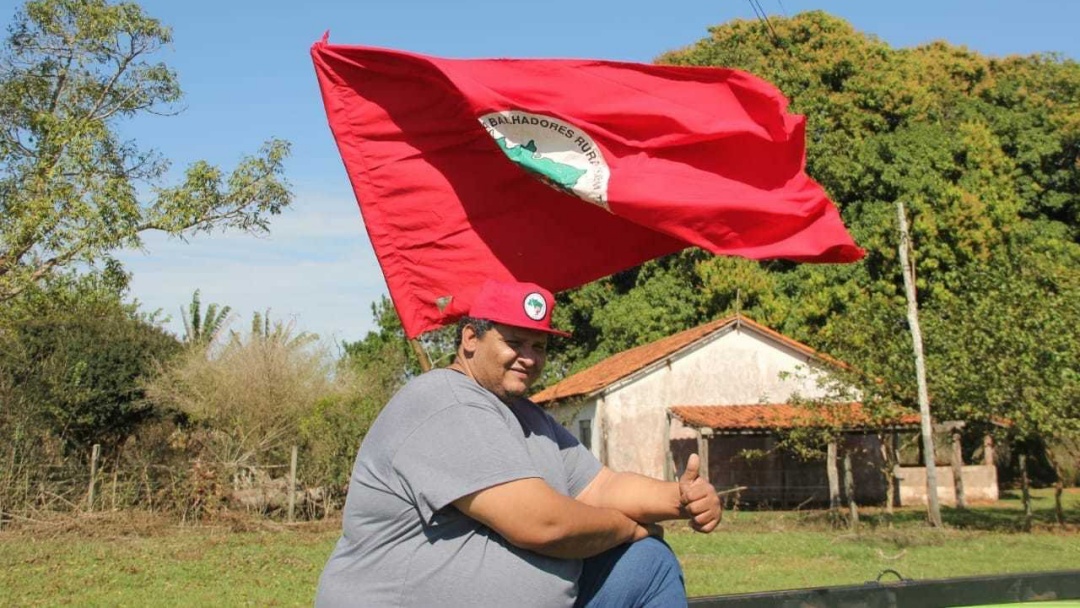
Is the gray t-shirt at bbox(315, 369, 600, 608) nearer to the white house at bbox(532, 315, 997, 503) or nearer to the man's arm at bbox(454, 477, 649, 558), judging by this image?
the man's arm at bbox(454, 477, 649, 558)

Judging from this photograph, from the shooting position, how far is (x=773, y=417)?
29.0 metres

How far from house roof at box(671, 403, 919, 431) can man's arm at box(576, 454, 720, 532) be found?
76.3 ft

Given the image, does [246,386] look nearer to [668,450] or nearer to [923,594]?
[668,450]

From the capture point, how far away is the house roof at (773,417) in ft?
85.4

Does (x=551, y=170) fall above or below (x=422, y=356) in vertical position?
above

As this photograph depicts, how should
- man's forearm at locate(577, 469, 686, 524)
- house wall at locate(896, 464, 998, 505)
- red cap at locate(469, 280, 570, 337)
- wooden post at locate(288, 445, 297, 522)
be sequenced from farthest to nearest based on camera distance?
house wall at locate(896, 464, 998, 505)
wooden post at locate(288, 445, 297, 522)
man's forearm at locate(577, 469, 686, 524)
red cap at locate(469, 280, 570, 337)

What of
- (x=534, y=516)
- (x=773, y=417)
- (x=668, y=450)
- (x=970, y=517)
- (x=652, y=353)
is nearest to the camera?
(x=534, y=516)

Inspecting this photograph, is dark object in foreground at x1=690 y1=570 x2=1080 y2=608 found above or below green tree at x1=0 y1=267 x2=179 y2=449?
below

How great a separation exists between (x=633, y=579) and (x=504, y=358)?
0.71 m

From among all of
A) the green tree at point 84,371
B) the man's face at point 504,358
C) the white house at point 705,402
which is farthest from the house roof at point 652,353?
the man's face at point 504,358

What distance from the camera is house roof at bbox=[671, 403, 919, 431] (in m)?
26.0

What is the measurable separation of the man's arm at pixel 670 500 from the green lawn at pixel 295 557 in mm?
9870

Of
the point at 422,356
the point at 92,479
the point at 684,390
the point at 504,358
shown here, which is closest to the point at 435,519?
the point at 504,358

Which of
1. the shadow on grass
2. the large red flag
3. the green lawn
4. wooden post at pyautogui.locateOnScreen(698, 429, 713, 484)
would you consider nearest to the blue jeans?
the large red flag
